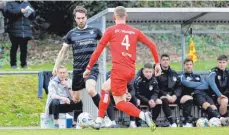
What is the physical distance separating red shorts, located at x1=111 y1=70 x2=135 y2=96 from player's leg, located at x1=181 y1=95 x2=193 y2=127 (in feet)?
15.9

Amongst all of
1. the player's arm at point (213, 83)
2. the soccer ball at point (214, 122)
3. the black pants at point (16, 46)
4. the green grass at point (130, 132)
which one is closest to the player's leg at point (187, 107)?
the player's arm at point (213, 83)

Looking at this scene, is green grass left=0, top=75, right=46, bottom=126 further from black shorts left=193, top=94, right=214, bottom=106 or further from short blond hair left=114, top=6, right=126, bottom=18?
short blond hair left=114, top=6, right=126, bottom=18

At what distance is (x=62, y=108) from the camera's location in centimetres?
2073

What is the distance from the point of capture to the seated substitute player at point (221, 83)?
21453 millimetres

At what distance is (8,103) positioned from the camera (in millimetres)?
24594

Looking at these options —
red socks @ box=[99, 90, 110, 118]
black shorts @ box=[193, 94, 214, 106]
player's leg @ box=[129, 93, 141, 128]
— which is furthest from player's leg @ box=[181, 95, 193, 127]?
red socks @ box=[99, 90, 110, 118]

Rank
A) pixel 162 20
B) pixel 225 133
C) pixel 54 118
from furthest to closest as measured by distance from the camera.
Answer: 1. pixel 162 20
2. pixel 54 118
3. pixel 225 133

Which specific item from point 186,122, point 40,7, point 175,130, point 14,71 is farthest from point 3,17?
point 175,130

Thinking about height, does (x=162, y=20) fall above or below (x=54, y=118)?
above

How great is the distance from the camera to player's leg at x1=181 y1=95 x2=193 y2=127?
21453mm

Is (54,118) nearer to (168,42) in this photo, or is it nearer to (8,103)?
(8,103)

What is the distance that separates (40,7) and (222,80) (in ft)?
39.8

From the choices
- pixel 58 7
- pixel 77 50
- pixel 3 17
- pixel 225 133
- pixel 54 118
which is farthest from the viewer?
pixel 58 7

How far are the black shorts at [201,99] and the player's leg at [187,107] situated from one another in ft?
0.44
